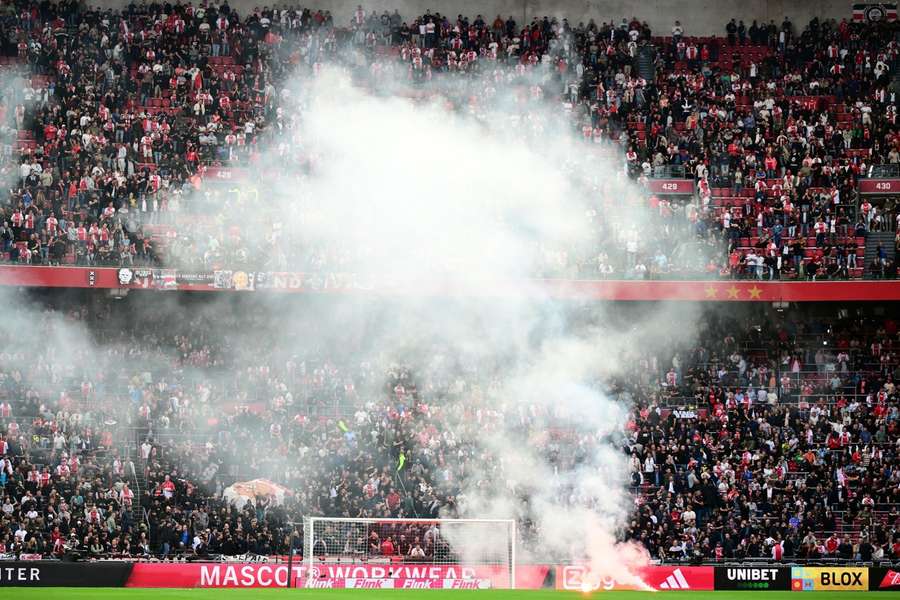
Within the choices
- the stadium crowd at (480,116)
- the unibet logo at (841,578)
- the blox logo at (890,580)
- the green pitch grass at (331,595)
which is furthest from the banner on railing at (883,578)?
the stadium crowd at (480,116)

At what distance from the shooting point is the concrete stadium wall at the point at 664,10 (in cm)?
4294

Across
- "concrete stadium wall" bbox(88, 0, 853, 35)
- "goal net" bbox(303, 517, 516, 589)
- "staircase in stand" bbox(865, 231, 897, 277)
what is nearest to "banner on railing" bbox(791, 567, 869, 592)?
"goal net" bbox(303, 517, 516, 589)

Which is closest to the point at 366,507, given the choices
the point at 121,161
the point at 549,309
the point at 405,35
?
the point at 549,309

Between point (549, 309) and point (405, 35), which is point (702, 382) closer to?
point (549, 309)

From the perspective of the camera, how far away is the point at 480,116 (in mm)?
37625

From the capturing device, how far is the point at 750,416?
33312mm

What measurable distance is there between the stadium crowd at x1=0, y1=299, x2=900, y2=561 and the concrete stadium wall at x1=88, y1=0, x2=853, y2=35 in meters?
12.2

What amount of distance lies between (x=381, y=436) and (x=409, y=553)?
554 cm

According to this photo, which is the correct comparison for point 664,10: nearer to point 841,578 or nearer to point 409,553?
point 841,578

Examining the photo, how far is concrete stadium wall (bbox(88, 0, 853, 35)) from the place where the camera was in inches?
1690

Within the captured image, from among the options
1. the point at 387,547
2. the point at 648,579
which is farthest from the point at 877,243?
the point at 387,547

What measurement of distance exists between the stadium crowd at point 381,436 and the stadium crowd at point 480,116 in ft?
7.60

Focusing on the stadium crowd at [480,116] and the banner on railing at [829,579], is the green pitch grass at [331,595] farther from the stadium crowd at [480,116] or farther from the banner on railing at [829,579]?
the stadium crowd at [480,116]

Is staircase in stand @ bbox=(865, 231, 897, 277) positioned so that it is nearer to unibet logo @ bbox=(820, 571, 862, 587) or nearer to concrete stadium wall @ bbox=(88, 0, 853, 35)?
concrete stadium wall @ bbox=(88, 0, 853, 35)
